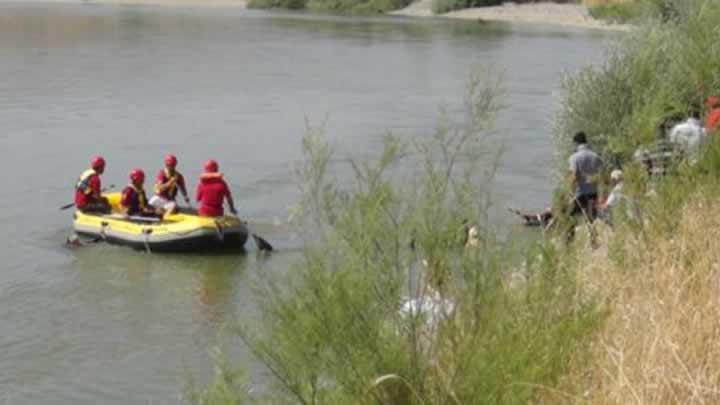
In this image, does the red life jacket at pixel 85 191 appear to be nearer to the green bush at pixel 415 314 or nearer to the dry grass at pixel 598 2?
the green bush at pixel 415 314

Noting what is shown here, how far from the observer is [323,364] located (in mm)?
5547

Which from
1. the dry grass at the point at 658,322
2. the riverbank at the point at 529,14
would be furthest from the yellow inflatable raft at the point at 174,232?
the riverbank at the point at 529,14

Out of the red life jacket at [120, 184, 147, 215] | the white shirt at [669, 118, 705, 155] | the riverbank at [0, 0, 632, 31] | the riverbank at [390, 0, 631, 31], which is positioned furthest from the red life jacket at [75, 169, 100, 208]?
the riverbank at [390, 0, 631, 31]

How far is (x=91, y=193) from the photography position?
55.0 ft

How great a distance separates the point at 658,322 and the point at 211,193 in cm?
1057

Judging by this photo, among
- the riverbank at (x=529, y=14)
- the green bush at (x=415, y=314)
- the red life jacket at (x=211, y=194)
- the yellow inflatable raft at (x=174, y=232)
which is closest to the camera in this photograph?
the green bush at (x=415, y=314)

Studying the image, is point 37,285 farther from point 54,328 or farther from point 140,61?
point 140,61

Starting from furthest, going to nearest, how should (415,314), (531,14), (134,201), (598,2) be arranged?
(531,14) → (598,2) → (134,201) → (415,314)

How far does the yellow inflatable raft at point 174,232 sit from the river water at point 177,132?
23 centimetres

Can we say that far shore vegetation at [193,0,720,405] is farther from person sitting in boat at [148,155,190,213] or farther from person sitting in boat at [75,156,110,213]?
person sitting in boat at [75,156,110,213]

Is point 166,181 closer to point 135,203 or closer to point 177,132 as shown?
point 135,203

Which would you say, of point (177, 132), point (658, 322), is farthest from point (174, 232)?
point (177, 132)

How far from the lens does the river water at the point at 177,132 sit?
12.1 meters

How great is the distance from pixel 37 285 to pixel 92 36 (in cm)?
3881
